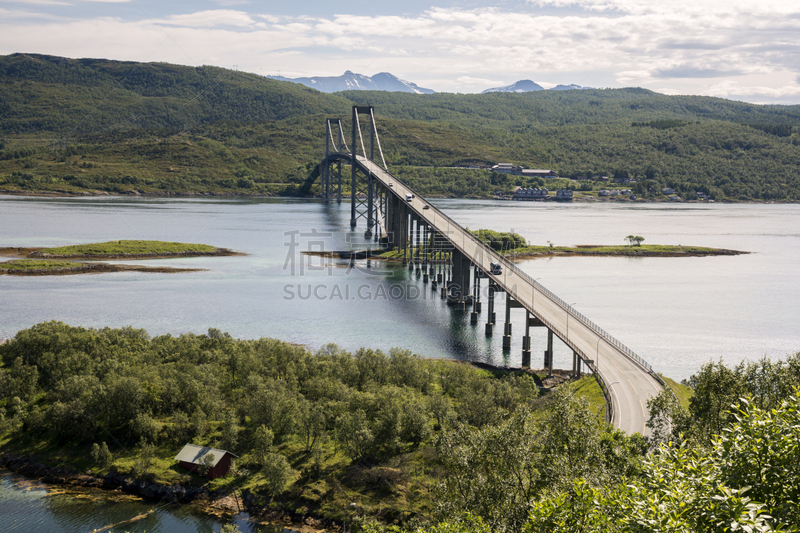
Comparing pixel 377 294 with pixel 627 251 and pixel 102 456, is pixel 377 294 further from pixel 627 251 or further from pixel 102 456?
pixel 627 251

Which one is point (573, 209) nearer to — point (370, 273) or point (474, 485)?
point (370, 273)

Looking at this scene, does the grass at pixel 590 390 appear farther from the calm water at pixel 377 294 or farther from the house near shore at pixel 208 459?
the house near shore at pixel 208 459

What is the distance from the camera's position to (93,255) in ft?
315

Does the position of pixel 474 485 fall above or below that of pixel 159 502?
above

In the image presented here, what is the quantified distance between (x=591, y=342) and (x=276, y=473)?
2697 centimetres

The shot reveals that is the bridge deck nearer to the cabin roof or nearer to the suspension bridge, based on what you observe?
the suspension bridge

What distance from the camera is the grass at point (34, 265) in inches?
3351

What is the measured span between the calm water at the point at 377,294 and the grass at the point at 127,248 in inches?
213

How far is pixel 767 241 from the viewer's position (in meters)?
130

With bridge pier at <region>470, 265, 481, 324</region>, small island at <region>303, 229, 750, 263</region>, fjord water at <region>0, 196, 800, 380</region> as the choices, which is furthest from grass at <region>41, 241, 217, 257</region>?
bridge pier at <region>470, 265, 481, 324</region>

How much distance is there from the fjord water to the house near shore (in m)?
22.2

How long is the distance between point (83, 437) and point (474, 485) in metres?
→ 26.8

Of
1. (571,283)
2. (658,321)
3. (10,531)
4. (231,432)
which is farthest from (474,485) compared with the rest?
(571,283)

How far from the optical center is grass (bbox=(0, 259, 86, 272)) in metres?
85.1
